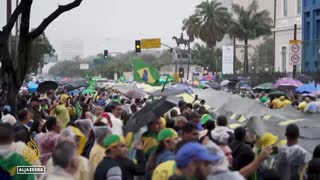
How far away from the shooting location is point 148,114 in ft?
31.5

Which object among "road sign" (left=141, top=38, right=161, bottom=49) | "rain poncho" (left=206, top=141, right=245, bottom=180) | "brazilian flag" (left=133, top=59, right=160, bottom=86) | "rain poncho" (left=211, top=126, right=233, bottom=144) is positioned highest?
"road sign" (left=141, top=38, right=161, bottom=49)

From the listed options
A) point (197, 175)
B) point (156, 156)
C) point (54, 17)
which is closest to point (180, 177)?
point (197, 175)

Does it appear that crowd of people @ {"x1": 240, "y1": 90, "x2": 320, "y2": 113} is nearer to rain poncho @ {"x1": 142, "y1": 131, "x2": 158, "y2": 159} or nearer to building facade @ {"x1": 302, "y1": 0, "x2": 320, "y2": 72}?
rain poncho @ {"x1": 142, "y1": 131, "x2": 158, "y2": 159}

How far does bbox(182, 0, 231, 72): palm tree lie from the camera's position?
80.4 metres

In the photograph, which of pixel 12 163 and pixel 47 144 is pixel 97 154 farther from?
pixel 12 163

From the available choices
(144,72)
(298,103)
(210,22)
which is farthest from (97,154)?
(210,22)

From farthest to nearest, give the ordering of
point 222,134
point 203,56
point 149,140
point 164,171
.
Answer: point 203,56
point 222,134
point 149,140
point 164,171

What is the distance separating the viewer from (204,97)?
20703 mm

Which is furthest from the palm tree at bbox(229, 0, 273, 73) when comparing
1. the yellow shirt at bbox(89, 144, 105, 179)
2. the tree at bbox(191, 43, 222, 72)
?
the yellow shirt at bbox(89, 144, 105, 179)

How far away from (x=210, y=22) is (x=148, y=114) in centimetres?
7244

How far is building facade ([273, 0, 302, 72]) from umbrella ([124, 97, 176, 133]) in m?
69.0

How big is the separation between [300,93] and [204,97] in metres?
10.9

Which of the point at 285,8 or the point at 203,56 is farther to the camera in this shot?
the point at 203,56

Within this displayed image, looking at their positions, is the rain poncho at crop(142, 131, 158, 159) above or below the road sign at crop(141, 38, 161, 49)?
below
